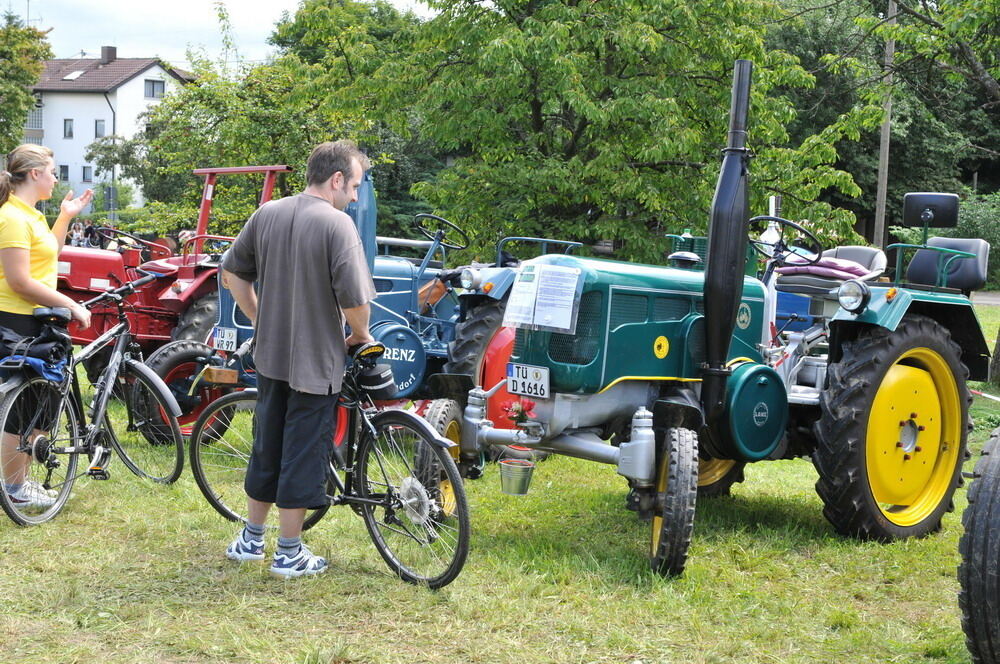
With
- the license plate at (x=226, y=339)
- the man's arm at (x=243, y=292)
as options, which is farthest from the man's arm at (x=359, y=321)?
the license plate at (x=226, y=339)

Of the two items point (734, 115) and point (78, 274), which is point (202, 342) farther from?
point (734, 115)

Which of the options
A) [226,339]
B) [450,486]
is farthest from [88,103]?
[450,486]

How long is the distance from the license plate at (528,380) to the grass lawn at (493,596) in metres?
0.73

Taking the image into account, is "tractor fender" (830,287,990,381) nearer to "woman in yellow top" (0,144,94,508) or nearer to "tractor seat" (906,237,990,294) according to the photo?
"tractor seat" (906,237,990,294)

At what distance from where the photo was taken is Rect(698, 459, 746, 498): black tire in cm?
645

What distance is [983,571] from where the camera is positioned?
3.44m

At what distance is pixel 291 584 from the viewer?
4531 millimetres

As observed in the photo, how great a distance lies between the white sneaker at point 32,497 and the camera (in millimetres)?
5562

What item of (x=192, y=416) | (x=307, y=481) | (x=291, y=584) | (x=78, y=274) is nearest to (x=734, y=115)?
(x=307, y=481)

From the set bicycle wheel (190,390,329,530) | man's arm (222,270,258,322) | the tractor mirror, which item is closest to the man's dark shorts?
man's arm (222,270,258,322)

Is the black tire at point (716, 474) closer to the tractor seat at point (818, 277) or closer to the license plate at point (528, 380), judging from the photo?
the tractor seat at point (818, 277)

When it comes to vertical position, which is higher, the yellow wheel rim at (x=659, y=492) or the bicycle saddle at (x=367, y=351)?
the bicycle saddle at (x=367, y=351)

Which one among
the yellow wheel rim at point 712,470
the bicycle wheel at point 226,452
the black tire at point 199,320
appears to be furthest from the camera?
the black tire at point 199,320

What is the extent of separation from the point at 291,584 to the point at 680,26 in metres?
9.46
